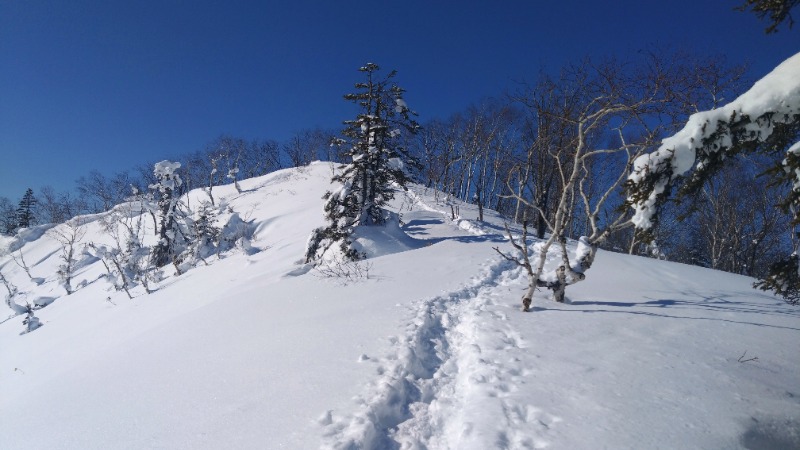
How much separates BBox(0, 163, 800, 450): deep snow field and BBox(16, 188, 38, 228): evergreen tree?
228ft

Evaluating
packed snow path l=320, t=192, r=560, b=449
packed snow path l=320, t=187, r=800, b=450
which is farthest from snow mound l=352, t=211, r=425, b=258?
packed snow path l=320, t=192, r=560, b=449

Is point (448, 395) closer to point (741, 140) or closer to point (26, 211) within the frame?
point (741, 140)

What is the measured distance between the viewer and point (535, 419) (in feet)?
11.8

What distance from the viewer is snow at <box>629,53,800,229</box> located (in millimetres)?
2809

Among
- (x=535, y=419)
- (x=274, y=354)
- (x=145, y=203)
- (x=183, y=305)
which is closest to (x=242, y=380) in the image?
(x=274, y=354)

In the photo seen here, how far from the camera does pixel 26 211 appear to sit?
5834 centimetres

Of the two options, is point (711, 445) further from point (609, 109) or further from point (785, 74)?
point (609, 109)

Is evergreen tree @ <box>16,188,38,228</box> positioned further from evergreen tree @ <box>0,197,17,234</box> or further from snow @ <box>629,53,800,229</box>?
snow @ <box>629,53,800,229</box>

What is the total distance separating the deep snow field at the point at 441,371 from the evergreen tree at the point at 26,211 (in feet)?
228

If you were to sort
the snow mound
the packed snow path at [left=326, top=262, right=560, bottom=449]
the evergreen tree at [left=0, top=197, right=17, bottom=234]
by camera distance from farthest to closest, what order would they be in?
the evergreen tree at [left=0, top=197, right=17, bottom=234]
the snow mound
the packed snow path at [left=326, top=262, right=560, bottom=449]

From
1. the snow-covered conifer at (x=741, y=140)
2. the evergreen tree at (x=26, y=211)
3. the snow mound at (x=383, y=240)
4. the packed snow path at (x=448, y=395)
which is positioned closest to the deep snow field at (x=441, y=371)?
the packed snow path at (x=448, y=395)

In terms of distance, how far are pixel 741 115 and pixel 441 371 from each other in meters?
4.34

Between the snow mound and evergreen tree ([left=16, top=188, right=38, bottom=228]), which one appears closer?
the snow mound

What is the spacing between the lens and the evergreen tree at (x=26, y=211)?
57888 mm
